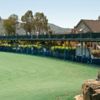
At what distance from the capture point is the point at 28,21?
128 metres

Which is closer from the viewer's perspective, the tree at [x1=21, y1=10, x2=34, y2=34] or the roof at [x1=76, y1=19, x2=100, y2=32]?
the roof at [x1=76, y1=19, x2=100, y2=32]

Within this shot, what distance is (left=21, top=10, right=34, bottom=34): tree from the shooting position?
126 meters

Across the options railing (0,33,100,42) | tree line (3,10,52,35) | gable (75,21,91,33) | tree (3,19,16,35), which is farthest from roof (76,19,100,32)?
tree (3,19,16,35)

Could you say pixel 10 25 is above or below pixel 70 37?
above

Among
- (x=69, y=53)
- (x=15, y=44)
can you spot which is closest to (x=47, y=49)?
(x=69, y=53)

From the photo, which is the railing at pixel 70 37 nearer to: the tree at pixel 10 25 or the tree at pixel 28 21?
the tree at pixel 28 21

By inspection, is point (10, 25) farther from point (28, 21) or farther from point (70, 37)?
point (70, 37)

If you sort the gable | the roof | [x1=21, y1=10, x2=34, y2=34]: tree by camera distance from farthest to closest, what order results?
[x1=21, y1=10, x2=34, y2=34]: tree
the gable
the roof

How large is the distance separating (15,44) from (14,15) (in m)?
31.2

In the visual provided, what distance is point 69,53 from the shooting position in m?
74.1

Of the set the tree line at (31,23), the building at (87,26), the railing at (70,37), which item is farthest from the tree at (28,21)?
the building at (87,26)

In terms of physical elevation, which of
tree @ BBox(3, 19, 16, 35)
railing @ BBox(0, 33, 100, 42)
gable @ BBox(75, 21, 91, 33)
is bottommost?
railing @ BBox(0, 33, 100, 42)

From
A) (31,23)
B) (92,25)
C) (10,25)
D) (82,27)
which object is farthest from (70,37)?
(10,25)

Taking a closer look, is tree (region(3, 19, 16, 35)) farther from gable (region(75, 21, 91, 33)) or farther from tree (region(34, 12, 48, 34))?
gable (region(75, 21, 91, 33))
